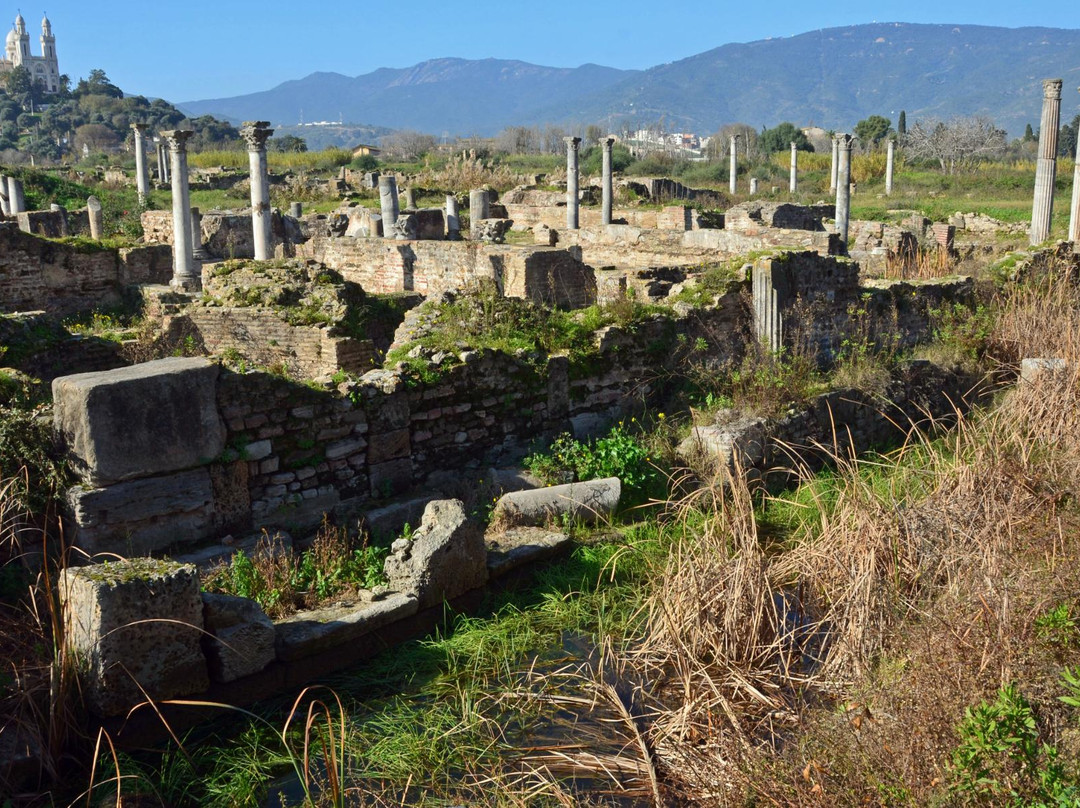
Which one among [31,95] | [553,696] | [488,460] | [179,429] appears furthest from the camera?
[31,95]

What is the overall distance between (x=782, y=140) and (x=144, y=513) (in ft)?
233

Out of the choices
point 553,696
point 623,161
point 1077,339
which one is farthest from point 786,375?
point 623,161

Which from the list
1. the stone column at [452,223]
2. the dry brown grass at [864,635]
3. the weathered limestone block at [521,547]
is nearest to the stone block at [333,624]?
the weathered limestone block at [521,547]

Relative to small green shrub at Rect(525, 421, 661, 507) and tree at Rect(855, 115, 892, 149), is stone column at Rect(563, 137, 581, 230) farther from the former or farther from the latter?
tree at Rect(855, 115, 892, 149)

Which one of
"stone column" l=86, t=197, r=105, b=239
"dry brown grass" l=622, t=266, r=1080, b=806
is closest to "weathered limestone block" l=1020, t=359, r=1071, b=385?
"dry brown grass" l=622, t=266, r=1080, b=806

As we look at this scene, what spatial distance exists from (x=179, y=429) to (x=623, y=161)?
45716 millimetres

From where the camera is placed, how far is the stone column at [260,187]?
19.9m

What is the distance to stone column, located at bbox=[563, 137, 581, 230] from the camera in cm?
2564

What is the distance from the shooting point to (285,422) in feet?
25.1

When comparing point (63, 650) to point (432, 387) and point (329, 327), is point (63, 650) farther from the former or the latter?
point (329, 327)

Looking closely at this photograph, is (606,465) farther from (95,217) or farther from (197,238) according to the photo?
(95,217)

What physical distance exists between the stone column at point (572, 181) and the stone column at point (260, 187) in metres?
7.86

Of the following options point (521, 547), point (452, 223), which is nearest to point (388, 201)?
point (452, 223)

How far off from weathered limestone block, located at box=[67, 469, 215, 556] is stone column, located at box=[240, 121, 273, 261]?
13.7 metres
